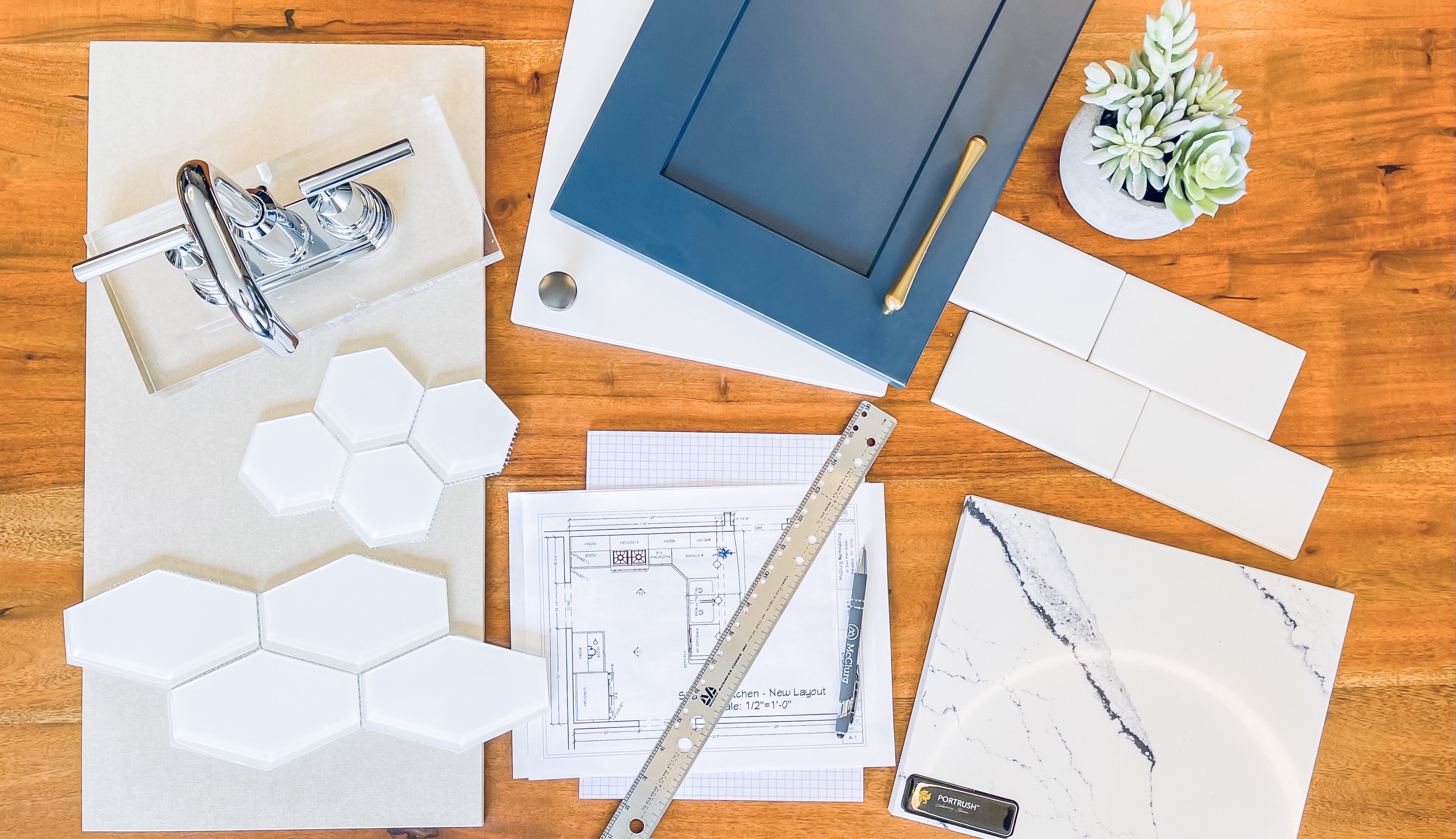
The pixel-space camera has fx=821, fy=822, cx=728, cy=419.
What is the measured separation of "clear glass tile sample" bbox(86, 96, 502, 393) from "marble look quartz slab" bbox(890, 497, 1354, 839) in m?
0.58

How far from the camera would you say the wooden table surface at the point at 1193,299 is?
80 centimetres

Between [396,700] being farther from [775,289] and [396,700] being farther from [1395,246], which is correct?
[1395,246]

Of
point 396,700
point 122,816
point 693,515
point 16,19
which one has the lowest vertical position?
point 122,816

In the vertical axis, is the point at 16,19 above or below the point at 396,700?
above

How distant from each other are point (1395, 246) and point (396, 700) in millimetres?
1086

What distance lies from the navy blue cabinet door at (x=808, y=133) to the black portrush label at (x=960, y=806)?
1.49ft

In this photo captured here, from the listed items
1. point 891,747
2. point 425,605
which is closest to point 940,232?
point 891,747

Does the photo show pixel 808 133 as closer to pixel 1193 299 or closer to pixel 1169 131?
pixel 1169 131

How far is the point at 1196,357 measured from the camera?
81cm

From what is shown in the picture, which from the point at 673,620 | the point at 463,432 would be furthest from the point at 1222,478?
the point at 463,432

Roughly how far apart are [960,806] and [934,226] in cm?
55

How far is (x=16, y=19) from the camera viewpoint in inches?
31.4

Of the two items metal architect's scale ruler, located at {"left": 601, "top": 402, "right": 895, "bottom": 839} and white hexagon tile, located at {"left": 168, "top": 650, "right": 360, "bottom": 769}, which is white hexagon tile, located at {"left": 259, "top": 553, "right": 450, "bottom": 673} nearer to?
white hexagon tile, located at {"left": 168, "top": 650, "right": 360, "bottom": 769}

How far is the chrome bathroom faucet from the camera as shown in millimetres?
597
